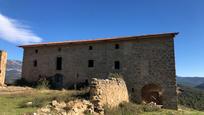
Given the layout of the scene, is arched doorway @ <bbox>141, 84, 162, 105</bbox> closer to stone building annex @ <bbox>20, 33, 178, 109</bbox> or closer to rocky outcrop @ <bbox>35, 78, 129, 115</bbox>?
stone building annex @ <bbox>20, 33, 178, 109</bbox>

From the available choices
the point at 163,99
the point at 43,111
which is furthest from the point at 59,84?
the point at 43,111

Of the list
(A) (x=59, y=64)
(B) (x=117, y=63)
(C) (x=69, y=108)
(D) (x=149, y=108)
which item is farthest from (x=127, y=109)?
(A) (x=59, y=64)

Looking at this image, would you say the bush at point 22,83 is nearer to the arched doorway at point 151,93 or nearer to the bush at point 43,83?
the bush at point 43,83

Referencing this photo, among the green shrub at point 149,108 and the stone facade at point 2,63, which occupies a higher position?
the stone facade at point 2,63

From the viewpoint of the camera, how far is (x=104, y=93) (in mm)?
17219

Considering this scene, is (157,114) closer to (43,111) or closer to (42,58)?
(43,111)

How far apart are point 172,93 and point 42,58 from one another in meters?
16.9

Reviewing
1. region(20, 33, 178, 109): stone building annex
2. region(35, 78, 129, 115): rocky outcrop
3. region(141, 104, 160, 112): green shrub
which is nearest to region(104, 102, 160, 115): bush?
region(141, 104, 160, 112): green shrub

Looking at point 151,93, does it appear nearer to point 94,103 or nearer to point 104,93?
point 104,93

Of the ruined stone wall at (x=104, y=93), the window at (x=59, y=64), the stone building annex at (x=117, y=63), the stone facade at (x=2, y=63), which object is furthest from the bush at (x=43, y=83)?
the ruined stone wall at (x=104, y=93)

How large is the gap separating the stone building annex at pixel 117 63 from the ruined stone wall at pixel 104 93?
20.9ft

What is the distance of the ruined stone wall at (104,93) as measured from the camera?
1645 cm

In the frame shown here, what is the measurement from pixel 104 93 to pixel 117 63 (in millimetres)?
10729

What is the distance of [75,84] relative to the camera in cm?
2867
